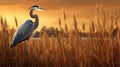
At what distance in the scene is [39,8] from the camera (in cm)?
669

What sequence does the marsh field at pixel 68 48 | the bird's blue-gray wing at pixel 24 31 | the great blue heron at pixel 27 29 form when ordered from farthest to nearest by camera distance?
the great blue heron at pixel 27 29, the bird's blue-gray wing at pixel 24 31, the marsh field at pixel 68 48

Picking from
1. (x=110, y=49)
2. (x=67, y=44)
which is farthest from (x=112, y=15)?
(x=67, y=44)

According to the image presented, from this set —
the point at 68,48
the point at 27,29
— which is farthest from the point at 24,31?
the point at 68,48

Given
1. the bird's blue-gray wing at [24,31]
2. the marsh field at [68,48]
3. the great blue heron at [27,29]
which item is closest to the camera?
the marsh field at [68,48]

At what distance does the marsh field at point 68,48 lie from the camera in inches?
176

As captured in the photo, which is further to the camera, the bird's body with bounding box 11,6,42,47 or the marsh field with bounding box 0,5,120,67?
the bird's body with bounding box 11,6,42,47

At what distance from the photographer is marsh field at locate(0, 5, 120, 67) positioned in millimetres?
4477

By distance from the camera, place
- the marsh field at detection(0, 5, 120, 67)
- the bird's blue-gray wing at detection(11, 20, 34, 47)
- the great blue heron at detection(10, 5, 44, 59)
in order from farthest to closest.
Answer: the great blue heron at detection(10, 5, 44, 59) → the bird's blue-gray wing at detection(11, 20, 34, 47) → the marsh field at detection(0, 5, 120, 67)

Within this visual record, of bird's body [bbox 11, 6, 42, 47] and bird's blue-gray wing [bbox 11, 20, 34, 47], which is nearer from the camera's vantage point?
bird's blue-gray wing [bbox 11, 20, 34, 47]

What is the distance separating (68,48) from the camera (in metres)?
4.81

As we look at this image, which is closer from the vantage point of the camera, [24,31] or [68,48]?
[68,48]

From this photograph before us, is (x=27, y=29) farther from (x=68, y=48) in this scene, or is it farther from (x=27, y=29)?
(x=68, y=48)

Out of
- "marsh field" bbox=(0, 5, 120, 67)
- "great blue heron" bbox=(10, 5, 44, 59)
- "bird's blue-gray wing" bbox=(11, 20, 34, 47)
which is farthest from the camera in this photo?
"great blue heron" bbox=(10, 5, 44, 59)

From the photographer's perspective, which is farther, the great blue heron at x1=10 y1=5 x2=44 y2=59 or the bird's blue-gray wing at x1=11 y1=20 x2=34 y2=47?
the great blue heron at x1=10 y1=5 x2=44 y2=59
